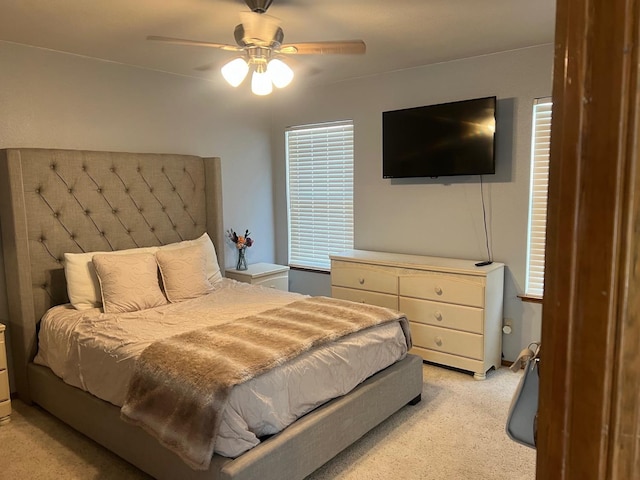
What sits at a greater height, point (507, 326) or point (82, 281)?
point (82, 281)

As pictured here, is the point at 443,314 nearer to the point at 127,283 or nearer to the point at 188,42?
the point at 127,283

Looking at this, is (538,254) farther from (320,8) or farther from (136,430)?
(136,430)

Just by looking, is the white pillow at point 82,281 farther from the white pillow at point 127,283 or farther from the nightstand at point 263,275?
the nightstand at point 263,275

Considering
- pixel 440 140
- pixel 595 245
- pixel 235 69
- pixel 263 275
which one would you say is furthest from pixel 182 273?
pixel 595 245

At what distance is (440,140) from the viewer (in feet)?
11.8

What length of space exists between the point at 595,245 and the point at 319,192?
4.22 metres

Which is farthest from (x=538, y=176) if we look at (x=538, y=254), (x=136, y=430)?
(x=136, y=430)

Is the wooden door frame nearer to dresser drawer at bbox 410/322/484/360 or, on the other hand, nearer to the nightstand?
dresser drawer at bbox 410/322/484/360

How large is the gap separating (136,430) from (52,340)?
1.03 m

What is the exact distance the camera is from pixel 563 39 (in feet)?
1.78

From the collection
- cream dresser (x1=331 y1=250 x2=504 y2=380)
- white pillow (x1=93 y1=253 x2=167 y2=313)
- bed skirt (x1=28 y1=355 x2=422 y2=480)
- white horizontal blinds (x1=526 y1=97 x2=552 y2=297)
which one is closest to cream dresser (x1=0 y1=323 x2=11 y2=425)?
bed skirt (x1=28 y1=355 x2=422 y2=480)

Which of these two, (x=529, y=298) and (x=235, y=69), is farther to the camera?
(x=529, y=298)

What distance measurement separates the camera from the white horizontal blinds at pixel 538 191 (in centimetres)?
332

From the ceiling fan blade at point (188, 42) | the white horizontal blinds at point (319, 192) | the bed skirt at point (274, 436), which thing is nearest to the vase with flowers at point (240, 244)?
the white horizontal blinds at point (319, 192)
